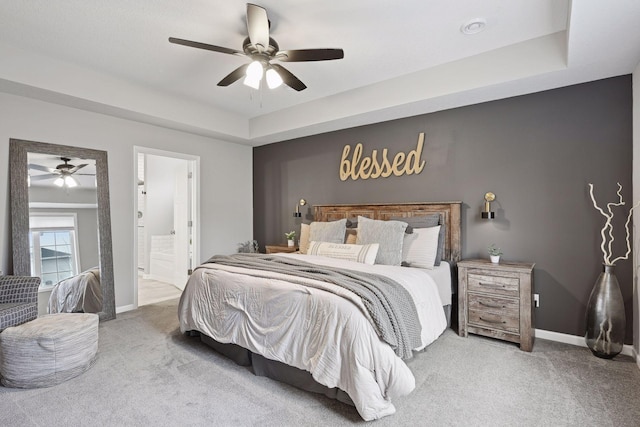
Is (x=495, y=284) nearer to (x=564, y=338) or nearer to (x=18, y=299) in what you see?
(x=564, y=338)

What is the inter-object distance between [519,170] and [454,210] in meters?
0.74

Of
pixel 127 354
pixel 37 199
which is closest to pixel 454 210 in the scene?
pixel 127 354

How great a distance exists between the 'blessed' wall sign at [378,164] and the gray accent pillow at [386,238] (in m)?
0.88

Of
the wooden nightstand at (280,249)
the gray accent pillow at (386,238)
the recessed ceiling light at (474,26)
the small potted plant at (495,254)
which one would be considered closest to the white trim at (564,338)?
the small potted plant at (495,254)

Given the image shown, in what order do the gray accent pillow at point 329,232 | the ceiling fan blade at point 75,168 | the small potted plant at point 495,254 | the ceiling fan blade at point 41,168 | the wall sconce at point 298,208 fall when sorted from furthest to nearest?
the wall sconce at point 298,208 → the gray accent pillow at point 329,232 → the ceiling fan blade at point 75,168 → the ceiling fan blade at point 41,168 → the small potted plant at point 495,254

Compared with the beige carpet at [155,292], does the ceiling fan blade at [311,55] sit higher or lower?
higher

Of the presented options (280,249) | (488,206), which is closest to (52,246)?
(280,249)

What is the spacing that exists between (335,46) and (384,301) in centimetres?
231

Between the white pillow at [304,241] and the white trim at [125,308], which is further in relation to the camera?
the white pillow at [304,241]

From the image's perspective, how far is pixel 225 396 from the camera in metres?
2.23

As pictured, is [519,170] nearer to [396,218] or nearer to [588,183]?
[588,183]

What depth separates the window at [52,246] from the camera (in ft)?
11.3

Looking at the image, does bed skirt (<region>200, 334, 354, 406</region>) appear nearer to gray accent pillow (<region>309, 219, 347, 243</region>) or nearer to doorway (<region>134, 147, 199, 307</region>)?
gray accent pillow (<region>309, 219, 347, 243</region>)

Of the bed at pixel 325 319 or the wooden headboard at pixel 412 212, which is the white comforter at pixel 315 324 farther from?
the wooden headboard at pixel 412 212
